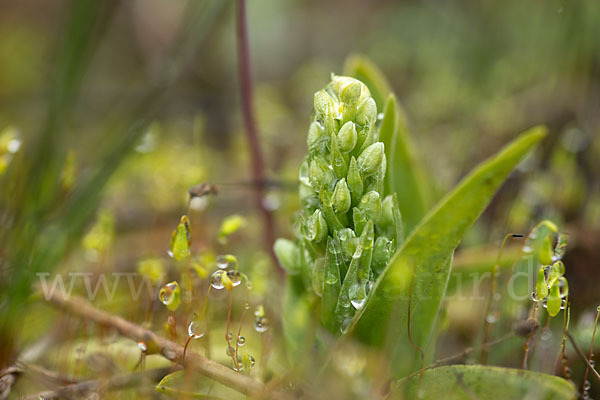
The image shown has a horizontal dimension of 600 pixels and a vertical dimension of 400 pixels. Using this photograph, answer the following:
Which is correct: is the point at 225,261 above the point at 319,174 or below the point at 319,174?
below

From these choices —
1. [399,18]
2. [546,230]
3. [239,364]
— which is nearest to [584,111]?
[546,230]

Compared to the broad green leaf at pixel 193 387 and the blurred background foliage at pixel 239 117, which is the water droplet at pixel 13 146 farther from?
the broad green leaf at pixel 193 387

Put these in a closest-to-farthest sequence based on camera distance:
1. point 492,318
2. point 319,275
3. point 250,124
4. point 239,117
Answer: point 319,275
point 492,318
point 250,124
point 239,117

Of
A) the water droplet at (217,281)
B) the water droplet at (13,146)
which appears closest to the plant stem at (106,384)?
the water droplet at (217,281)

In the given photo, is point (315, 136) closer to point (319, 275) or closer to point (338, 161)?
point (338, 161)

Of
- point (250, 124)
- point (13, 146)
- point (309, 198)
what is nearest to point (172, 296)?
point (309, 198)
